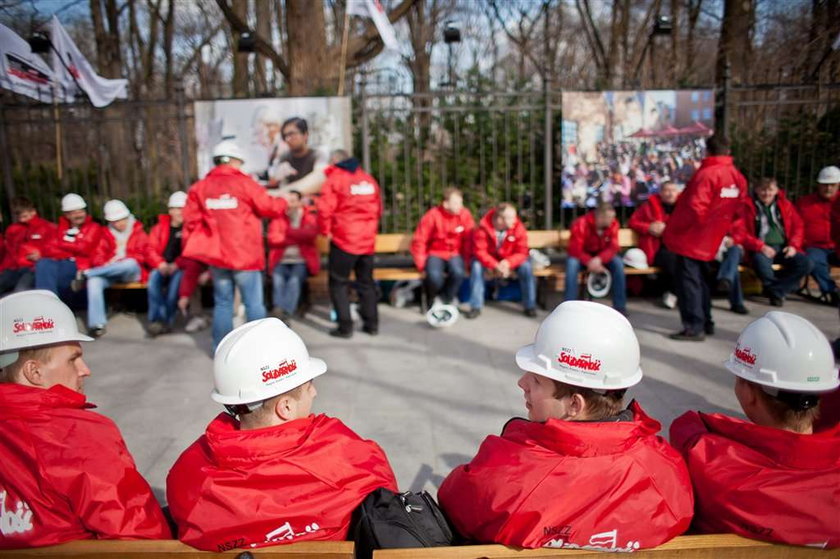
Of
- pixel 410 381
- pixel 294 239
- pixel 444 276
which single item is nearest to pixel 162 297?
pixel 294 239

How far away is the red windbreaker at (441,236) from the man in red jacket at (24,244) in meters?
4.18

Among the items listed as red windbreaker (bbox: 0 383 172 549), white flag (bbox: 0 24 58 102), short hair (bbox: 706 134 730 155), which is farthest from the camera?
short hair (bbox: 706 134 730 155)

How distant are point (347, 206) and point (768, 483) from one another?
5088 mm

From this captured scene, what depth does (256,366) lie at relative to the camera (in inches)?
80.2

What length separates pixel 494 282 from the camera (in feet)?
26.1

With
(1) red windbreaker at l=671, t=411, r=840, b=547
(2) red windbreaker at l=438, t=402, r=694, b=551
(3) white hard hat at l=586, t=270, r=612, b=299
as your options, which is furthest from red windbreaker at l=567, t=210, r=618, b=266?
(2) red windbreaker at l=438, t=402, r=694, b=551

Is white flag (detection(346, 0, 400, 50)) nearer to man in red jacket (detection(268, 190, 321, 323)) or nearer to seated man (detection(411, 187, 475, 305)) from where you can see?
seated man (detection(411, 187, 475, 305))

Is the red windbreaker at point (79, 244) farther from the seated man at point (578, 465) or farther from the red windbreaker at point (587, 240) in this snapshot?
the seated man at point (578, 465)

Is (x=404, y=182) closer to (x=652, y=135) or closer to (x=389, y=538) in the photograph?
(x=652, y=135)

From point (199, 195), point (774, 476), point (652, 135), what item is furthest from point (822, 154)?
point (774, 476)

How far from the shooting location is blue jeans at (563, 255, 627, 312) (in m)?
7.12

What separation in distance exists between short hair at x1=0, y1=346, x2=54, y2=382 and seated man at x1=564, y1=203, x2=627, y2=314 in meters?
5.74

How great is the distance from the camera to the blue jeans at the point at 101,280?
6.98 meters

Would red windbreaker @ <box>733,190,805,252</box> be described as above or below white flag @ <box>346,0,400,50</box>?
below
